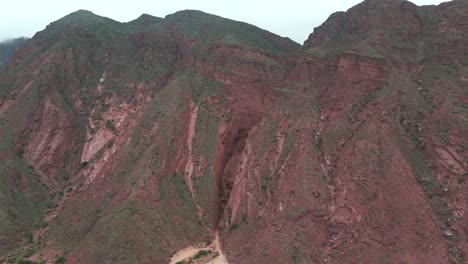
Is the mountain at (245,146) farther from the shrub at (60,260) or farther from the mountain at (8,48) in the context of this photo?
the mountain at (8,48)

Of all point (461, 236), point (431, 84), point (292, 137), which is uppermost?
point (431, 84)

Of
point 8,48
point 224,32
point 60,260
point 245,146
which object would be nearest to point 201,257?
point 60,260

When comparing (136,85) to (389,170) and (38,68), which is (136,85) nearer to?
(38,68)

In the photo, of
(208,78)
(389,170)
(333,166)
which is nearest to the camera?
(389,170)

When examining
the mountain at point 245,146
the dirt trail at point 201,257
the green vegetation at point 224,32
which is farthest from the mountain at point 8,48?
the dirt trail at point 201,257

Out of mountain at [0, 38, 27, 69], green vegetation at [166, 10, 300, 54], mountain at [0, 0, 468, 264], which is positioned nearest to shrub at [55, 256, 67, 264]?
mountain at [0, 0, 468, 264]

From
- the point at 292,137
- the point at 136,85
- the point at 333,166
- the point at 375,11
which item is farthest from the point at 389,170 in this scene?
the point at 136,85
